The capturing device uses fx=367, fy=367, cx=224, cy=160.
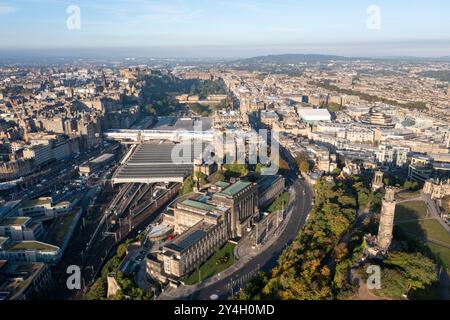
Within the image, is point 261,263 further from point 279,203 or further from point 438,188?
point 438,188

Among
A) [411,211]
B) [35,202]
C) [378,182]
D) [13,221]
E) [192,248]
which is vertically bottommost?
[192,248]

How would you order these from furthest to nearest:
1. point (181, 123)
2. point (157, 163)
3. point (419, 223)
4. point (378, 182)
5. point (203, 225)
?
point (181, 123) < point (157, 163) < point (378, 182) < point (419, 223) < point (203, 225)

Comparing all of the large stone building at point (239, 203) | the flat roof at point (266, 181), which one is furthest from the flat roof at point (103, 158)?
the large stone building at point (239, 203)

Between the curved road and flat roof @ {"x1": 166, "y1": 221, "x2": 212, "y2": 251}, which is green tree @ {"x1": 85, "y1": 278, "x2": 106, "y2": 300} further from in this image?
the curved road

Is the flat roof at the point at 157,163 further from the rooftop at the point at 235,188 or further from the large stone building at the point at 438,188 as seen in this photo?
the large stone building at the point at 438,188

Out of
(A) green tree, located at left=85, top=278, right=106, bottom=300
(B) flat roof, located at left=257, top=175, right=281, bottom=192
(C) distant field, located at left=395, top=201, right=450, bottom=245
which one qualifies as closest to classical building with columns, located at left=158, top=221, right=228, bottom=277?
(A) green tree, located at left=85, top=278, right=106, bottom=300

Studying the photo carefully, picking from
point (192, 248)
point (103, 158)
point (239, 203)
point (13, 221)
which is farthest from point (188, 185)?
point (103, 158)
